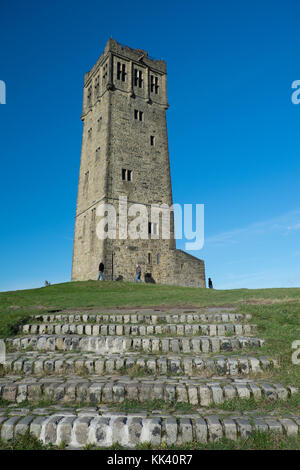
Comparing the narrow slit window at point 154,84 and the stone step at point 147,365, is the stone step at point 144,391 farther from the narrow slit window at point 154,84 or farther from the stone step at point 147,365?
the narrow slit window at point 154,84

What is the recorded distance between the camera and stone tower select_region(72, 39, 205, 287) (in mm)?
29328

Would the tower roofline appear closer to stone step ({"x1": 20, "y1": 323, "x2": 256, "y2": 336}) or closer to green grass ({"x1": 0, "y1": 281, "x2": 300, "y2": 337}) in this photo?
green grass ({"x1": 0, "y1": 281, "x2": 300, "y2": 337})

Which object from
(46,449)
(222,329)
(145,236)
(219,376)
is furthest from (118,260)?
(46,449)

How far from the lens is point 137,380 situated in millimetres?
6184

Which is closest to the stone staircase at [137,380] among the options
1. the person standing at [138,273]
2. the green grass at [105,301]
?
the green grass at [105,301]

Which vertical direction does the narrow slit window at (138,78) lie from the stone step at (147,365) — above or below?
above

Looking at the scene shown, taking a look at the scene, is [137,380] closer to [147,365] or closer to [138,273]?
[147,365]

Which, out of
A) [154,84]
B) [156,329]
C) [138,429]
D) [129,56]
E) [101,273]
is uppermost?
[129,56]

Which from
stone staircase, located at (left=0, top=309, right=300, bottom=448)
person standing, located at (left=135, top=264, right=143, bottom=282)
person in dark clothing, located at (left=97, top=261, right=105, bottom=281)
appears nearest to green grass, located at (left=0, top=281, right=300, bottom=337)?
stone staircase, located at (left=0, top=309, right=300, bottom=448)

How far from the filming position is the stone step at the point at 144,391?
5594mm

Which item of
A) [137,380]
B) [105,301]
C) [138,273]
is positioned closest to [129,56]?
[138,273]

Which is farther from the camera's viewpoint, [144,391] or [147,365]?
[147,365]

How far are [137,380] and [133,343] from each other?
204 cm

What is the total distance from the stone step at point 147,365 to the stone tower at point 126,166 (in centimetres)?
2034
